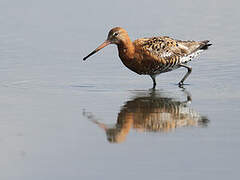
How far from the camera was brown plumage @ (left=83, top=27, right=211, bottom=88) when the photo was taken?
1141 cm

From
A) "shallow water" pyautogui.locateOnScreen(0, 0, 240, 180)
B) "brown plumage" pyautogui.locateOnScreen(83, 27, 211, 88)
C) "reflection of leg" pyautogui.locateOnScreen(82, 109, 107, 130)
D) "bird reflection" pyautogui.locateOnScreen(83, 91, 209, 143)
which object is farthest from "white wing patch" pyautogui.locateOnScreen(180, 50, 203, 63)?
"reflection of leg" pyautogui.locateOnScreen(82, 109, 107, 130)

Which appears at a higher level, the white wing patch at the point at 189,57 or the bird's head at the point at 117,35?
the bird's head at the point at 117,35

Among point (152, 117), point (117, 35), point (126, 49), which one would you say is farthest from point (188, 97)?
point (117, 35)

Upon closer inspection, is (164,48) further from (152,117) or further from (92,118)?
(92,118)

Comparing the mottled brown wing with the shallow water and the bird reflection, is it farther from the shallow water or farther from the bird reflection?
the bird reflection

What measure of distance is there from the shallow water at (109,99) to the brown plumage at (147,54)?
0.87ft

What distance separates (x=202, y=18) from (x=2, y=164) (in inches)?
388

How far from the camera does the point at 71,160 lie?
7.11 metres

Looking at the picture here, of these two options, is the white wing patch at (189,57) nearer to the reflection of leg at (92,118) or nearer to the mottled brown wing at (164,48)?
the mottled brown wing at (164,48)

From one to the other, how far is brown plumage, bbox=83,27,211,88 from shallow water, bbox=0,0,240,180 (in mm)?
264

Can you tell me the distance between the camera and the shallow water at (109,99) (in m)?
7.05

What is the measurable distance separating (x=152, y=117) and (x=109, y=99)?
4.35ft

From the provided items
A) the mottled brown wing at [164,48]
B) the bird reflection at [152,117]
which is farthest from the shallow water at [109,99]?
the mottled brown wing at [164,48]

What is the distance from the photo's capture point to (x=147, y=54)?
1152cm
